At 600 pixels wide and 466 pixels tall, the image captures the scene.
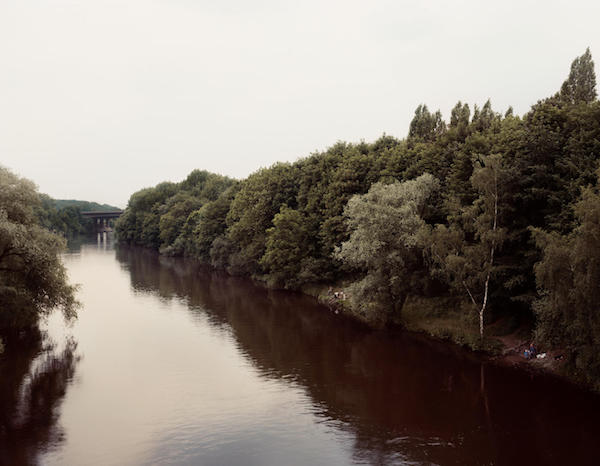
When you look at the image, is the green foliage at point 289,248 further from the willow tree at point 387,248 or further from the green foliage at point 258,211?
the willow tree at point 387,248

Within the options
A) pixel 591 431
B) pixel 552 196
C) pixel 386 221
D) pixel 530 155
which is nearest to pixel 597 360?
pixel 591 431

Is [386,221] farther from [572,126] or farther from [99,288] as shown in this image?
[99,288]

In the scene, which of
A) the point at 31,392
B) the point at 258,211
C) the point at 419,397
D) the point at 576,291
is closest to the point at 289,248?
the point at 258,211

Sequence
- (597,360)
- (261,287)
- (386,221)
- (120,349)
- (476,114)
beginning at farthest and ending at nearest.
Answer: (261,287)
(476,114)
(386,221)
(120,349)
(597,360)

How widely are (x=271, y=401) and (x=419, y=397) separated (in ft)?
31.2

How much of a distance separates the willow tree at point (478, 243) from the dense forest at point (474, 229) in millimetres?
102

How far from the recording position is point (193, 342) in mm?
41406

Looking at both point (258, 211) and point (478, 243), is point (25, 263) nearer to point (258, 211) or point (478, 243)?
point (478, 243)

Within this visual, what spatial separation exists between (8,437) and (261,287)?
48724 millimetres

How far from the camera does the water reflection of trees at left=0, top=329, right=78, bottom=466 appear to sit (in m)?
22.8

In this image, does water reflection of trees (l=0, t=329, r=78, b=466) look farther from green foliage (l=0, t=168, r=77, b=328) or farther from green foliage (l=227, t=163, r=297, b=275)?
green foliage (l=227, t=163, r=297, b=275)

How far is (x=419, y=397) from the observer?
29469mm

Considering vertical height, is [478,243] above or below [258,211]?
below

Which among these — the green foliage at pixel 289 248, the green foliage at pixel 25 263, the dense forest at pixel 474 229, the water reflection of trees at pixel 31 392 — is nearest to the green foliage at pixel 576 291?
the dense forest at pixel 474 229
